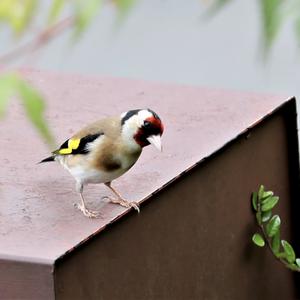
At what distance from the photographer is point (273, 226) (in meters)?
3.58

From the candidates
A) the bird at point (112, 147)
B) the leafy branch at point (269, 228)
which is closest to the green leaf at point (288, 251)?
the leafy branch at point (269, 228)

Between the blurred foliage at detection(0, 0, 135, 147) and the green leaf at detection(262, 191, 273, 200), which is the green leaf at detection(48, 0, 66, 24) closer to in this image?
the blurred foliage at detection(0, 0, 135, 147)

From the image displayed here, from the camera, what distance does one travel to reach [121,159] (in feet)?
9.58

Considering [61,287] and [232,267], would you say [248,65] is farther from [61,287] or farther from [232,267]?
[61,287]

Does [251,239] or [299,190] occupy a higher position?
[299,190]

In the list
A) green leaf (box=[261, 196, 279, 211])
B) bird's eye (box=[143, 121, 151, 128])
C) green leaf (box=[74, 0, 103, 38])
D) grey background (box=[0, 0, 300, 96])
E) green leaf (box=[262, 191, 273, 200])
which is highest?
grey background (box=[0, 0, 300, 96])

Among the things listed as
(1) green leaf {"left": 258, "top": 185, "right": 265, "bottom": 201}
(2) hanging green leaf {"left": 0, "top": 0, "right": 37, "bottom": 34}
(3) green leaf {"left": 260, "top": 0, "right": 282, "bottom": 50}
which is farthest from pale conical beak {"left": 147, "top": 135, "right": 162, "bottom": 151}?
(3) green leaf {"left": 260, "top": 0, "right": 282, "bottom": 50}

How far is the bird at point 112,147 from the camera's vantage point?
9.52 feet

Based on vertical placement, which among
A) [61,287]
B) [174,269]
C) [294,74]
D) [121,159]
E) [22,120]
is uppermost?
[294,74]

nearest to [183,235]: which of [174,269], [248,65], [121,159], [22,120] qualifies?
[174,269]

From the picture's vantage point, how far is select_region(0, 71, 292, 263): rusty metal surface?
2.64m

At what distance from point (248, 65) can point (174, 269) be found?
538cm

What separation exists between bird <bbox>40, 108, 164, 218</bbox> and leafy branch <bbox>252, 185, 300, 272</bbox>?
29.8 inches

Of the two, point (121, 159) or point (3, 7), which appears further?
point (121, 159)
